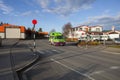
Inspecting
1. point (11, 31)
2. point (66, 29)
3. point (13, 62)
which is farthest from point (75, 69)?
point (66, 29)

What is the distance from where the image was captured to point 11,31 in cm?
8938

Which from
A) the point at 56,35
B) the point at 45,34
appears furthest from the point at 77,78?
the point at 45,34

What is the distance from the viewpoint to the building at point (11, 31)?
88.1 metres

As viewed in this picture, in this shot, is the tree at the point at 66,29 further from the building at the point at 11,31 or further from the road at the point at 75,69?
the road at the point at 75,69

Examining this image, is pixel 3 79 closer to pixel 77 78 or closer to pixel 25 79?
pixel 25 79

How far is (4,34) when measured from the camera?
290 feet

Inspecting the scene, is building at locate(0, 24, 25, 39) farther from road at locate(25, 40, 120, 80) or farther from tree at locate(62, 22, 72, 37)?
road at locate(25, 40, 120, 80)

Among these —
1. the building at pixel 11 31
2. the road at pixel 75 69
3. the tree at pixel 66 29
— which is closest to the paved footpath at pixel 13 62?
the road at pixel 75 69

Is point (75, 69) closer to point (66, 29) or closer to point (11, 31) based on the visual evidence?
point (11, 31)

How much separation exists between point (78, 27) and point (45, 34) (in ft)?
159

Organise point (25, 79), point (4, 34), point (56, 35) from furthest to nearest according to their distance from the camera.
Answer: point (4, 34), point (56, 35), point (25, 79)

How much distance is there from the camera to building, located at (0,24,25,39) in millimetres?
88062

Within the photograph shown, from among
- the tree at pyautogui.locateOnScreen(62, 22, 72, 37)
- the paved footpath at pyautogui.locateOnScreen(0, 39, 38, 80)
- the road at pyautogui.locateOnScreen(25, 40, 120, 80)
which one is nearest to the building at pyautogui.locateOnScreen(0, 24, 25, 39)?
the tree at pyautogui.locateOnScreen(62, 22, 72, 37)

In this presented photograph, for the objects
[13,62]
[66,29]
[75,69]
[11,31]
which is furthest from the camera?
[66,29]
